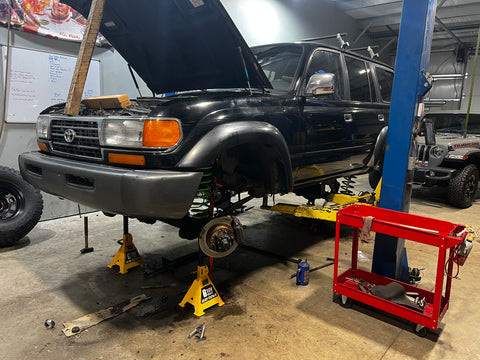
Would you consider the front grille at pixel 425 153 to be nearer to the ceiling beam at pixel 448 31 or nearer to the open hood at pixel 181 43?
the open hood at pixel 181 43

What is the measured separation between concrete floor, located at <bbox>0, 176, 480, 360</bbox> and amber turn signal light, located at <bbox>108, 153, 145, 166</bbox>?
1002 millimetres

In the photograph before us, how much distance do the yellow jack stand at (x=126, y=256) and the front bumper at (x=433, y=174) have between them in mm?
4587

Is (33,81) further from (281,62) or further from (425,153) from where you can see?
(425,153)

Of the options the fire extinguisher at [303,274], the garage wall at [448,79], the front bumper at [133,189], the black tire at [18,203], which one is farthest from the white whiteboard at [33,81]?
the garage wall at [448,79]

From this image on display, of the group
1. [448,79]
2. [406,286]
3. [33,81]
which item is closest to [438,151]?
[406,286]

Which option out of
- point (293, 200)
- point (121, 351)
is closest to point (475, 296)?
point (121, 351)

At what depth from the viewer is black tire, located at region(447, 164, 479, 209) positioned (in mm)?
5258

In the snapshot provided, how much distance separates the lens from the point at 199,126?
189cm

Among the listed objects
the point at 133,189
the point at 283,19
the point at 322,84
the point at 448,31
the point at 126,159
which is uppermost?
the point at 448,31

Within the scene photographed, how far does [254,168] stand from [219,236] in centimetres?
57

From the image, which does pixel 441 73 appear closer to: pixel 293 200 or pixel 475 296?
pixel 293 200

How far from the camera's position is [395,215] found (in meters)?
2.28

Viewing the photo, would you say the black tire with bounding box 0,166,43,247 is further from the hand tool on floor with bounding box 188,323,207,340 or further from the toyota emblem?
the hand tool on floor with bounding box 188,323,207,340

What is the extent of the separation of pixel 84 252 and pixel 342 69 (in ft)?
9.77
